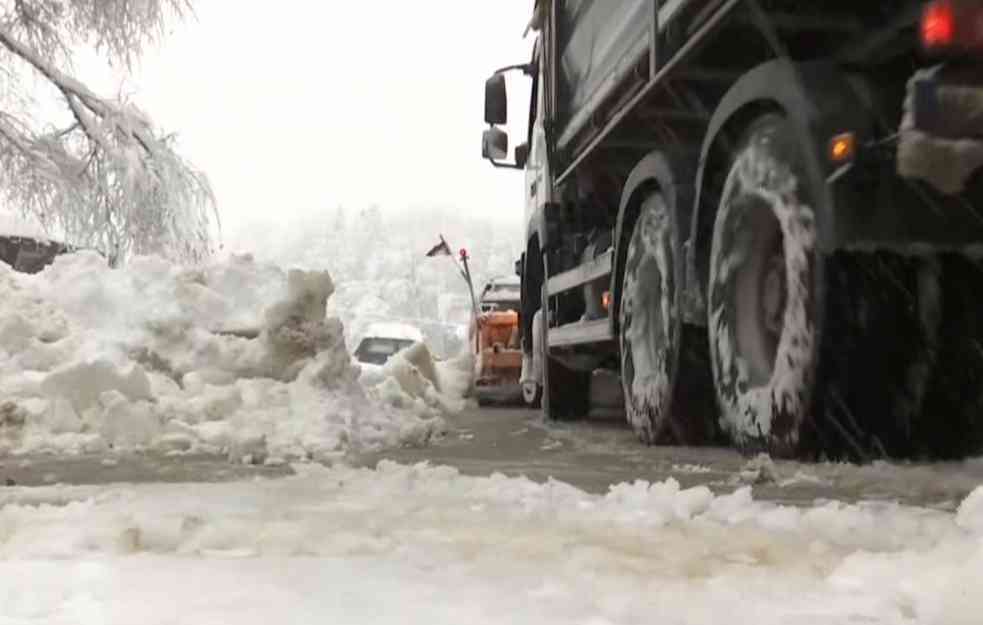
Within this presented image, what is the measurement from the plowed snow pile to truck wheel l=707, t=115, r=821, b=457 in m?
2.10

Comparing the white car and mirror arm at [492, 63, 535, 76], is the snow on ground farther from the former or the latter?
the white car

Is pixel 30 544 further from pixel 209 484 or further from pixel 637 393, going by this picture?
pixel 637 393

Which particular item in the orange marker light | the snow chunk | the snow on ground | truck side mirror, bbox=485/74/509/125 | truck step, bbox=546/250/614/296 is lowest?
the snow on ground

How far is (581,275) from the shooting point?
709 centimetres

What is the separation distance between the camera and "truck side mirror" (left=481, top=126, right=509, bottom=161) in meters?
9.55

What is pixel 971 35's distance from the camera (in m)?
3.08

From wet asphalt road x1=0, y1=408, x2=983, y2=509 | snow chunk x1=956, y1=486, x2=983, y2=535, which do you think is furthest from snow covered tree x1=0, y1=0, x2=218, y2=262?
snow chunk x1=956, y1=486, x2=983, y2=535

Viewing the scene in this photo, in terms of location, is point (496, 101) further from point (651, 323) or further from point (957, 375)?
point (957, 375)

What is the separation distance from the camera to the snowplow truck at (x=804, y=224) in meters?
3.58

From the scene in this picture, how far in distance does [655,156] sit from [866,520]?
3.15 metres

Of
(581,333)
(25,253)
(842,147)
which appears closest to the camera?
(842,147)

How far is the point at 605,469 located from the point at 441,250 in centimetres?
1351

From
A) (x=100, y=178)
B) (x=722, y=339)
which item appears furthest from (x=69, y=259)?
(x=722, y=339)

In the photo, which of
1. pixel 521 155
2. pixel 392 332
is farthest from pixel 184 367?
pixel 392 332
